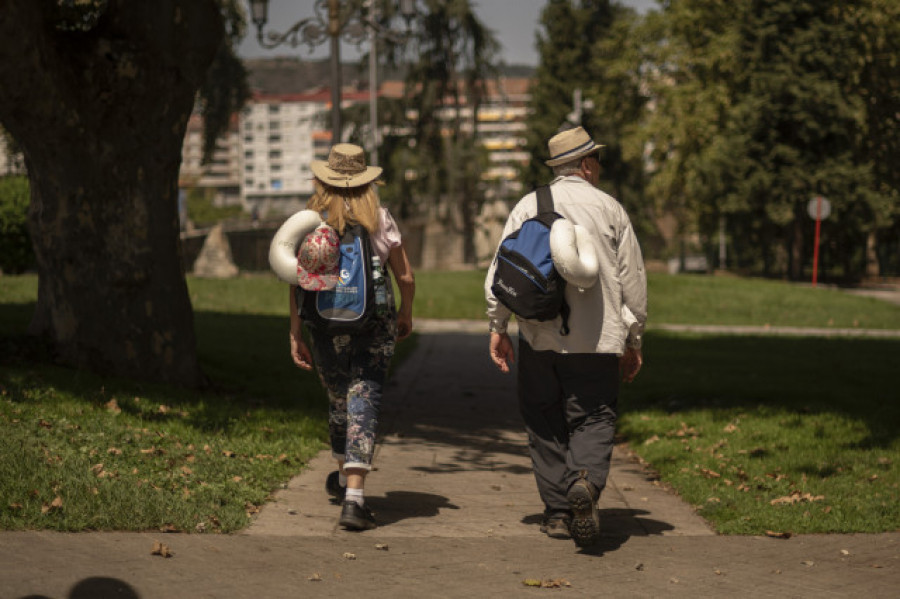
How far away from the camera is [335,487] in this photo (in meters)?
6.71

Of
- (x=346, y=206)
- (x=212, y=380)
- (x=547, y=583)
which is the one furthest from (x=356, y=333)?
(x=212, y=380)

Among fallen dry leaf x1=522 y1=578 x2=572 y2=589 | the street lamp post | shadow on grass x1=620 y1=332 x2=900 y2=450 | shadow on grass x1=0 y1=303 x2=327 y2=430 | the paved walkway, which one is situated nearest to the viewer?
the paved walkway

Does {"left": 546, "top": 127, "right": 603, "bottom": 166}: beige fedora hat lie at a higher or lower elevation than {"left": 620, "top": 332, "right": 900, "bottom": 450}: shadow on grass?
higher

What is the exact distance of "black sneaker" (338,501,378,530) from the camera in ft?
19.7

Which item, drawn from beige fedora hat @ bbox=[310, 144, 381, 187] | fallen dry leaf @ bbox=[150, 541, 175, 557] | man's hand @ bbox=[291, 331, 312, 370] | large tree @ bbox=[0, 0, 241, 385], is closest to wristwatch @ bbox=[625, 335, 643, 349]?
beige fedora hat @ bbox=[310, 144, 381, 187]

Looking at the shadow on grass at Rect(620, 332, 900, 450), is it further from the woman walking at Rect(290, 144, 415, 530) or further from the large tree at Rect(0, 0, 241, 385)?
the large tree at Rect(0, 0, 241, 385)

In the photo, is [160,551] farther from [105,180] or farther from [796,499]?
[105,180]

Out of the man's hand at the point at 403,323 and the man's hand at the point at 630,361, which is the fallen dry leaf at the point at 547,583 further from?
the man's hand at the point at 403,323

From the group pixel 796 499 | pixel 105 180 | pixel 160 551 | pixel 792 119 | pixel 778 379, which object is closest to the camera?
pixel 160 551

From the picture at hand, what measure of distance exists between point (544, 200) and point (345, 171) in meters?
0.98

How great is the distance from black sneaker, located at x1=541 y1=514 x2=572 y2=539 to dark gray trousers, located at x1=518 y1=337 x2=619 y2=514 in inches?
1.7

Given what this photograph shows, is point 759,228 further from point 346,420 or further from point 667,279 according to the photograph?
point 346,420

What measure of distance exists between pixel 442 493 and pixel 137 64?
14.8 ft

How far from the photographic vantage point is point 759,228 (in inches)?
1724
